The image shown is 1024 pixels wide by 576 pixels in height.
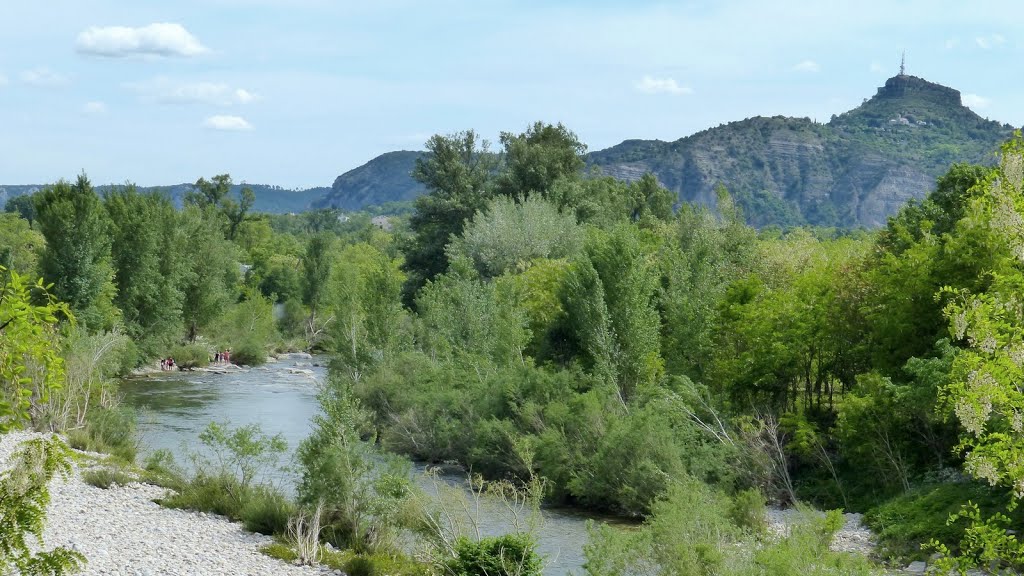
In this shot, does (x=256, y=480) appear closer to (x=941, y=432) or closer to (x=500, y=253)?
(x=941, y=432)

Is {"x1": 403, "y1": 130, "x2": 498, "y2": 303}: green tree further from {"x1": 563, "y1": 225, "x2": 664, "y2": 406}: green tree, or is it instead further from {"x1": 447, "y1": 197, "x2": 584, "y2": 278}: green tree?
{"x1": 563, "y1": 225, "x2": 664, "y2": 406}: green tree

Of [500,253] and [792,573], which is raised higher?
[500,253]

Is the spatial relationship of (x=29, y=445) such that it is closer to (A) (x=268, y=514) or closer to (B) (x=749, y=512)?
(A) (x=268, y=514)

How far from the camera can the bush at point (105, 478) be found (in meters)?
28.0

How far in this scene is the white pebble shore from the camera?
784 inches

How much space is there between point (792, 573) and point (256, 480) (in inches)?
804

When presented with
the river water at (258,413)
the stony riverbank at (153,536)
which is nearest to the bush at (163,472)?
the stony riverbank at (153,536)

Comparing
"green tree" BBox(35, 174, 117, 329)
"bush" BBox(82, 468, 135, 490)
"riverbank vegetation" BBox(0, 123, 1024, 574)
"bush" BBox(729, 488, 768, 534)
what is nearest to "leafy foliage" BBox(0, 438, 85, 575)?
"riverbank vegetation" BBox(0, 123, 1024, 574)

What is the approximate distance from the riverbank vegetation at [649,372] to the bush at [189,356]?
14 centimetres

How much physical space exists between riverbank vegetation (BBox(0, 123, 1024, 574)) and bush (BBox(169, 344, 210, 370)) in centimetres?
14

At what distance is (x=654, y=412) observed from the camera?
3020 cm

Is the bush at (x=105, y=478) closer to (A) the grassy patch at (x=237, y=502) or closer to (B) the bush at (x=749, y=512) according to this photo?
(A) the grassy patch at (x=237, y=502)

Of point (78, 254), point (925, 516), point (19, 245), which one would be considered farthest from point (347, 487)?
point (19, 245)

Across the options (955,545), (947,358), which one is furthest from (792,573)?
(947,358)
